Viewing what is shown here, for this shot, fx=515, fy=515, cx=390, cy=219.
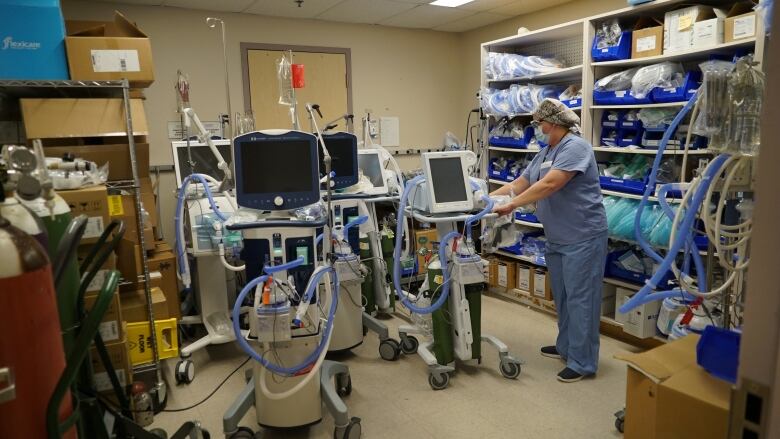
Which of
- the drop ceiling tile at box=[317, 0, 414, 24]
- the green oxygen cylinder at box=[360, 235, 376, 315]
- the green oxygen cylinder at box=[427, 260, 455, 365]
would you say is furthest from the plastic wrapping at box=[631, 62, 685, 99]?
the drop ceiling tile at box=[317, 0, 414, 24]

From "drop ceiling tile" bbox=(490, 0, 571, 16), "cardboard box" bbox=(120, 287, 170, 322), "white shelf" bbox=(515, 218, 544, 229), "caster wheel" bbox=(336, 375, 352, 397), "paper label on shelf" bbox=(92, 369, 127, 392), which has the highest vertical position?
"drop ceiling tile" bbox=(490, 0, 571, 16)

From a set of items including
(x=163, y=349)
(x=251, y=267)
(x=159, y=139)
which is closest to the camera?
(x=251, y=267)

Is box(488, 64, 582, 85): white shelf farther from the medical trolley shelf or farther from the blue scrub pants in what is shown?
Result: the medical trolley shelf

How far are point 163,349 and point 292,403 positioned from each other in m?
1.13

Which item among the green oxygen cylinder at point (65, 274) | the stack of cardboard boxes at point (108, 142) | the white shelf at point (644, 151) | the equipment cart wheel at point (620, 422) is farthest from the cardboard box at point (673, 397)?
the stack of cardboard boxes at point (108, 142)

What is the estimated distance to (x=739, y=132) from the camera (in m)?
1.66

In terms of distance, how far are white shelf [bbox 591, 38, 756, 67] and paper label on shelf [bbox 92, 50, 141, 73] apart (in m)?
3.00

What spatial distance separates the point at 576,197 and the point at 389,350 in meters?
1.51

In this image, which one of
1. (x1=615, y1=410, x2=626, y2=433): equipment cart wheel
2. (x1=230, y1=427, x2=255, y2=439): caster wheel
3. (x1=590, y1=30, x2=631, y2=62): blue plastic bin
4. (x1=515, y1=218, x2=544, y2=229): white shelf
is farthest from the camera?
(x1=515, y1=218, x2=544, y2=229): white shelf

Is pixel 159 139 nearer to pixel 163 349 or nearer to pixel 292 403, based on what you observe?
pixel 163 349

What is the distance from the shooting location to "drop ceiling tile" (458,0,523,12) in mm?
4742

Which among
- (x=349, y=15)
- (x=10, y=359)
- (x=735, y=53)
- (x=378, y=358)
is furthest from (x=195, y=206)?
(x=735, y=53)

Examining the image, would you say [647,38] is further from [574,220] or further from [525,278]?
Result: [525,278]

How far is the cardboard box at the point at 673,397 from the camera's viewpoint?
1415mm
